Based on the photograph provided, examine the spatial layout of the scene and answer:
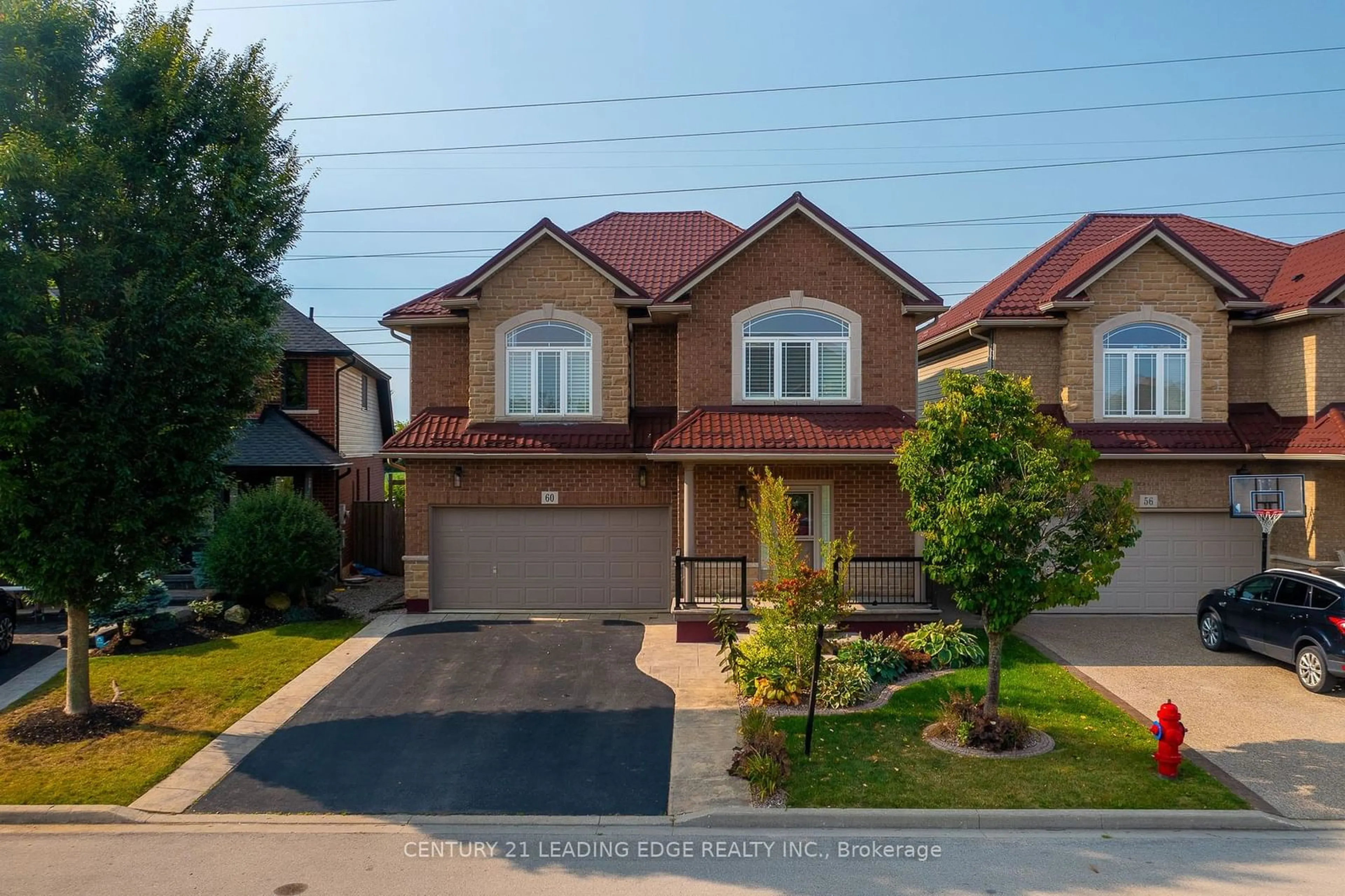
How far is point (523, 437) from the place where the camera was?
15.8 meters

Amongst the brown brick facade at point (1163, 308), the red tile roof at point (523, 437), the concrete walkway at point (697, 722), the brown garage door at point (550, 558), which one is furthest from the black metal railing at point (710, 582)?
the brown brick facade at point (1163, 308)

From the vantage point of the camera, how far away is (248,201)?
394 inches

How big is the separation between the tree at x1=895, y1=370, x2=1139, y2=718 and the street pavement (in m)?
2.40

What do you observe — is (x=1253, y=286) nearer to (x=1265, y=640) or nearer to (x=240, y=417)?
(x=1265, y=640)

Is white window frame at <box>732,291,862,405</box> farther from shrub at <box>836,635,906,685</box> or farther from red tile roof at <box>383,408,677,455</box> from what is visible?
shrub at <box>836,635,906,685</box>

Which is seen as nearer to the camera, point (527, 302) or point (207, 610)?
point (207, 610)

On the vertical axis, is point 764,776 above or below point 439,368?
below

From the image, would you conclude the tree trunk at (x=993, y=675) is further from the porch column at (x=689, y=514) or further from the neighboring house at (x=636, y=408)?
the porch column at (x=689, y=514)

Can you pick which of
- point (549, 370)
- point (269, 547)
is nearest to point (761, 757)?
point (549, 370)

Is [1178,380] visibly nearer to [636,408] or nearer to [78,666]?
[636,408]

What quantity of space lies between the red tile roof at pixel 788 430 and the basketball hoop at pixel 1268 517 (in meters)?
6.11

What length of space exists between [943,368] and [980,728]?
12.0 metres

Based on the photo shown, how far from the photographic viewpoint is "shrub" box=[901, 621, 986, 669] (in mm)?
12148

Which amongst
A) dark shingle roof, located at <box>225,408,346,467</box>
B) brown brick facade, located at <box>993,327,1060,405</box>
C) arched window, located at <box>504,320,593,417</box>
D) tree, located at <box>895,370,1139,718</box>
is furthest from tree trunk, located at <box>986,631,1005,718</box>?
dark shingle roof, located at <box>225,408,346,467</box>
